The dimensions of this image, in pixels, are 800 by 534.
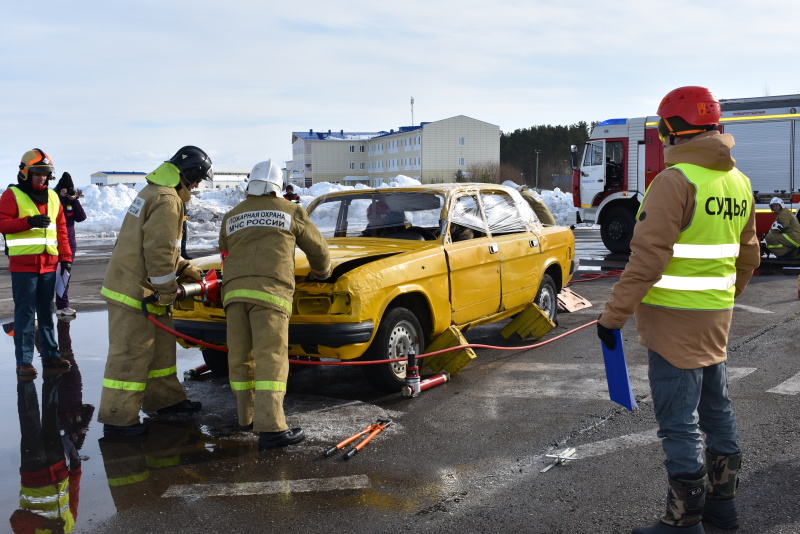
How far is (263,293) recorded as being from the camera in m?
5.02

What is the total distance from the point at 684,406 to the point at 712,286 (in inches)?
23.4

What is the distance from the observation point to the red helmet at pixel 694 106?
3.60m

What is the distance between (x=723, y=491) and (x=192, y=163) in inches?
163

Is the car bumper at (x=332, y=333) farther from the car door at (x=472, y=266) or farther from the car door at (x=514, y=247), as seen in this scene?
the car door at (x=514, y=247)

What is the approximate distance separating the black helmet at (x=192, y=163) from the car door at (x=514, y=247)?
3.05m

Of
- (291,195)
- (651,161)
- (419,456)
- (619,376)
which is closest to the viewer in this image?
(619,376)

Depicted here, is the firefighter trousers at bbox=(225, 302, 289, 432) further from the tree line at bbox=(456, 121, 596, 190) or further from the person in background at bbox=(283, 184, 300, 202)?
the tree line at bbox=(456, 121, 596, 190)

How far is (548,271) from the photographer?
28.9 ft

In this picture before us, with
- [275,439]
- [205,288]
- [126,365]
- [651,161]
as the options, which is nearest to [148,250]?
[205,288]

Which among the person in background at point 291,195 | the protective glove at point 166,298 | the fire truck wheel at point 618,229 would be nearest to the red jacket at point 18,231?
the protective glove at point 166,298

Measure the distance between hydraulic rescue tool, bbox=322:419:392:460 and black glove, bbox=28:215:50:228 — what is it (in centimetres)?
384

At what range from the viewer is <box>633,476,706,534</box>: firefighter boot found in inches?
138

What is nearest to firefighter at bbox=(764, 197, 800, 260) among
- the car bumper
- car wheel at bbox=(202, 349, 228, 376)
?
the car bumper

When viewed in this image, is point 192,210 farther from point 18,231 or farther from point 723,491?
point 723,491
